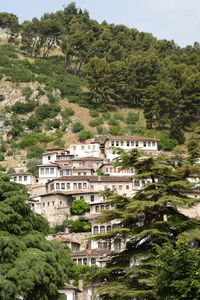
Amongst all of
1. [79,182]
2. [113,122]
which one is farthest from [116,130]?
[79,182]

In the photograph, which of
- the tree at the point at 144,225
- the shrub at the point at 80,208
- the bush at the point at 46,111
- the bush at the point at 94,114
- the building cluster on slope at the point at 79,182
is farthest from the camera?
the bush at the point at 94,114

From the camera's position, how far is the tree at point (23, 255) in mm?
26297

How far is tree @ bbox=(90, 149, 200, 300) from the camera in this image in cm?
2089

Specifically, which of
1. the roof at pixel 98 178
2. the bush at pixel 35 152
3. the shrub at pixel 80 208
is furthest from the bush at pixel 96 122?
the shrub at pixel 80 208

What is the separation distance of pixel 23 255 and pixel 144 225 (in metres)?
8.08

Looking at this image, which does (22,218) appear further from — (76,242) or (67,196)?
(67,196)

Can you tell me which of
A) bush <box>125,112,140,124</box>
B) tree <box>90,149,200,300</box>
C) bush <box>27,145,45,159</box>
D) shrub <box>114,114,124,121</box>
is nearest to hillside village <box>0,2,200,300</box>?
tree <box>90,149,200,300</box>

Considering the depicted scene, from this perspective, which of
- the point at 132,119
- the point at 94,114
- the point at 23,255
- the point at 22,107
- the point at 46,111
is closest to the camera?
the point at 23,255

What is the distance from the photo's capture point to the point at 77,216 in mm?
66312

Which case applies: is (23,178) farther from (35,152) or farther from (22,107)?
(22,107)

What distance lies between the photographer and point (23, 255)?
2783 centimetres

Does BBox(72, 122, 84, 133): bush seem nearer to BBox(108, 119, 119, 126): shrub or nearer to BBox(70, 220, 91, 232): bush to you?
BBox(108, 119, 119, 126): shrub

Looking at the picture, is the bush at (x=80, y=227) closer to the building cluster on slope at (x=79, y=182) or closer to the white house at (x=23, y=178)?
the building cluster on slope at (x=79, y=182)

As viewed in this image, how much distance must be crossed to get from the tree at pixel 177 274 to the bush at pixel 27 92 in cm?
8931
